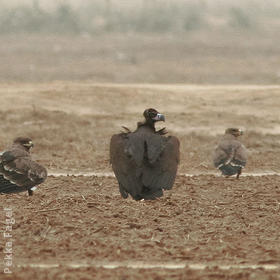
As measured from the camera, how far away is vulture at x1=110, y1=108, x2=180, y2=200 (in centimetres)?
1155

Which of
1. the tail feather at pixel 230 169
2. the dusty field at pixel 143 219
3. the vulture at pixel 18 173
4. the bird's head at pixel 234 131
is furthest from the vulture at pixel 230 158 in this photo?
the vulture at pixel 18 173

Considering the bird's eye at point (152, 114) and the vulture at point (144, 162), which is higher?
the bird's eye at point (152, 114)

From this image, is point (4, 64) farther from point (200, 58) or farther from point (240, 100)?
point (240, 100)

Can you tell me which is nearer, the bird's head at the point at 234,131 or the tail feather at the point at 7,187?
the tail feather at the point at 7,187

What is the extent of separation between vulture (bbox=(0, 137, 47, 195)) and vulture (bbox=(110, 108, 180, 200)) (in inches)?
71.9

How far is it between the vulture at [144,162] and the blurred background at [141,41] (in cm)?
4423

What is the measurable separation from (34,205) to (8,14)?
7831cm

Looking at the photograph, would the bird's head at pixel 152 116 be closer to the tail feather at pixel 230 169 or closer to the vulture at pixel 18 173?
the vulture at pixel 18 173

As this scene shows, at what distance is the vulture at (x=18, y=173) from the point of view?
43.1ft

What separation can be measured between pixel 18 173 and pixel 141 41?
67.6 meters

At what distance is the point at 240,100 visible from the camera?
34.5 m

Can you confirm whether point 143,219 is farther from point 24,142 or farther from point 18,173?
point 24,142

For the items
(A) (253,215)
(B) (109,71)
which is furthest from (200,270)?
(B) (109,71)

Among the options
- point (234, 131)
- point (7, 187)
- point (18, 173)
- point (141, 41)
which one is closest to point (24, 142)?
point (18, 173)
